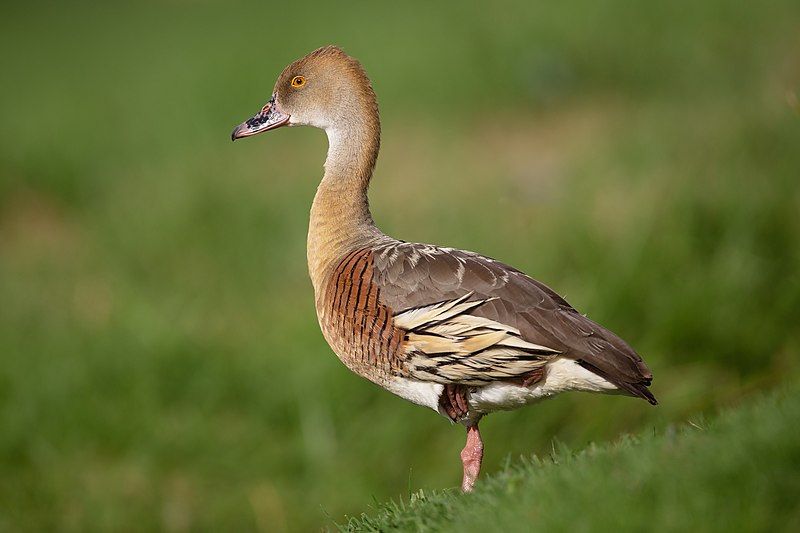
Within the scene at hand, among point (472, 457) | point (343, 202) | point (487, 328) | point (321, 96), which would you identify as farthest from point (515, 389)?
point (321, 96)

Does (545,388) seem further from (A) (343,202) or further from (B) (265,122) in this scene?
(B) (265,122)

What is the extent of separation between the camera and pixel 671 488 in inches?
145

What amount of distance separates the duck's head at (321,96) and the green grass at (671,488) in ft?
8.37

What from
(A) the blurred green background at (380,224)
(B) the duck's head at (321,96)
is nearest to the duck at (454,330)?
(B) the duck's head at (321,96)

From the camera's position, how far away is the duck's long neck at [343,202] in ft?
18.9

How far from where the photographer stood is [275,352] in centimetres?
929

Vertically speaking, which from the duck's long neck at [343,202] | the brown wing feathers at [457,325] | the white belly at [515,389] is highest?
the duck's long neck at [343,202]

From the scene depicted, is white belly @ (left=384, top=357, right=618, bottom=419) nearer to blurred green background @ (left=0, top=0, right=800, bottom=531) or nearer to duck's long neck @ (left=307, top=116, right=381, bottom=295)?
duck's long neck @ (left=307, top=116, right=381, bottom=295)

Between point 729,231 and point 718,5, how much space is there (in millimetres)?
5123

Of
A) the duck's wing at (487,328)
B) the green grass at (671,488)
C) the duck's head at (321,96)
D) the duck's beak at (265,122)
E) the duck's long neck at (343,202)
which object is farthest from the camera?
the duck's beak at (265,122)

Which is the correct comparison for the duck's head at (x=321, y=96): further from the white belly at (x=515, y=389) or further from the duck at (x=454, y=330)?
the white belly at (x=515, y=389)

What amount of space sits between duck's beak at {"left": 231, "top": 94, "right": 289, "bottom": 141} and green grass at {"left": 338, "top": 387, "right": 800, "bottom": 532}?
2819 millimetres

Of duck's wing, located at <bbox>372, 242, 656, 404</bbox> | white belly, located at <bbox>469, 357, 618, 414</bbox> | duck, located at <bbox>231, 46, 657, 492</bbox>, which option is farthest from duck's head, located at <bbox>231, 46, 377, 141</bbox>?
white belly, located at <bbox>469, 357, 618, 414</bbox>

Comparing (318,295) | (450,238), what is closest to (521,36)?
(450,238)
